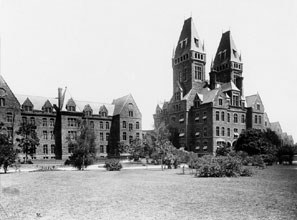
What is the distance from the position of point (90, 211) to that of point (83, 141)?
22.4 m

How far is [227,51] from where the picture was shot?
66.4 m

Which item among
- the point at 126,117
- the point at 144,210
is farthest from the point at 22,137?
the point at 144,210

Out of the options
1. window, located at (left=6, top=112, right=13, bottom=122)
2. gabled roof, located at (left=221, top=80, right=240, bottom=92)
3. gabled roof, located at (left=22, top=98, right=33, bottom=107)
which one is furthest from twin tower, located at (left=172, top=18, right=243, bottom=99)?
window, located at (left=6, top=112, right=13, bottom=122)

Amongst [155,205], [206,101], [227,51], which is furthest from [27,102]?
[155,205]

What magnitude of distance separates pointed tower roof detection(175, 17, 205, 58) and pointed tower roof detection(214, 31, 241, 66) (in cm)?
700

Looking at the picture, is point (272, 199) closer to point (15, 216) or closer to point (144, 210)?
point (144, 210)

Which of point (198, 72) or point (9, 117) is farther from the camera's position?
point (198, 72)

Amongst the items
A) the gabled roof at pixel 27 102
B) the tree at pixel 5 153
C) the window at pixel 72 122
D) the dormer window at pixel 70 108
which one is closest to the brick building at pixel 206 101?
the window at pixel 72 122

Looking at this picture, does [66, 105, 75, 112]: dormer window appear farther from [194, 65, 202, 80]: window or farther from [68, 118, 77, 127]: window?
[194, 65, 202, 80]: window

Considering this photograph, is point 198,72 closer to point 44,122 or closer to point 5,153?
point 44,122

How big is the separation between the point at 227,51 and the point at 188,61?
11853 millimetres

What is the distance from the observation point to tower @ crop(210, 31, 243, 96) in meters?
64.9

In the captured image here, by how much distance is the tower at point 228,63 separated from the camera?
213ft

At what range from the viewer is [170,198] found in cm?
1105
